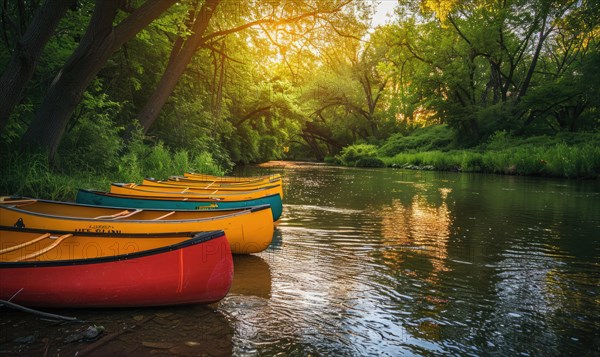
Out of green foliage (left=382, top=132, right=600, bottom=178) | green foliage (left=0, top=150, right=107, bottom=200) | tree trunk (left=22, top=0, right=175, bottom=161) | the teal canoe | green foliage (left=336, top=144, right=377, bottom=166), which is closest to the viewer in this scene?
the teal canoe

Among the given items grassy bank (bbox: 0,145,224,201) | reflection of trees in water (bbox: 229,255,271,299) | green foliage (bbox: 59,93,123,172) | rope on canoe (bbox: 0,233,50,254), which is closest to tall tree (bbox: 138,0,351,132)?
grassy bank (bbox: 0,145,224,201)

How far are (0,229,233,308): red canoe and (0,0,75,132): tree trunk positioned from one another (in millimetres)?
4631

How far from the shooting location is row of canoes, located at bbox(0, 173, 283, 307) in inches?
134

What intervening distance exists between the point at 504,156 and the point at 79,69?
2288 cm

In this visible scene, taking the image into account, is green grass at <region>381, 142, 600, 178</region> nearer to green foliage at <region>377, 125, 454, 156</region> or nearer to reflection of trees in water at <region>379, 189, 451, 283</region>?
green foliage at <region>377, 125, 454, 156</region>

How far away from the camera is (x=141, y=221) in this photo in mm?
4973

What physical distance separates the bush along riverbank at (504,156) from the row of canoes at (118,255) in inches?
799

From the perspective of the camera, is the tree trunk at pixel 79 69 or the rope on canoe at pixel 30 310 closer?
the rope on canoe at pixel 30 310

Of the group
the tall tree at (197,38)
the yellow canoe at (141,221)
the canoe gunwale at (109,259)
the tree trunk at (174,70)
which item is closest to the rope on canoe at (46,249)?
the yellow canoe at (141,221)

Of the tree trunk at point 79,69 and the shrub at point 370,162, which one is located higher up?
the tree trunk at point 79,69

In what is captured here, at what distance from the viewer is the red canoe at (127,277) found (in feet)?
11.1

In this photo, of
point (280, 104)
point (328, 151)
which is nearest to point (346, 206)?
point (280, 104)

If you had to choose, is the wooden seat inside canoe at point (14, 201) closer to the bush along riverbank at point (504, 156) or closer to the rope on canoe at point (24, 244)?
the rope on canoe at point (24, 244)

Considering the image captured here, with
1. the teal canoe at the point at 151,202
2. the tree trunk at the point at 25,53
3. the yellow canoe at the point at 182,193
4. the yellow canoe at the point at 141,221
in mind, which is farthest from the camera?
the yellow canoe at the point at 182,193
